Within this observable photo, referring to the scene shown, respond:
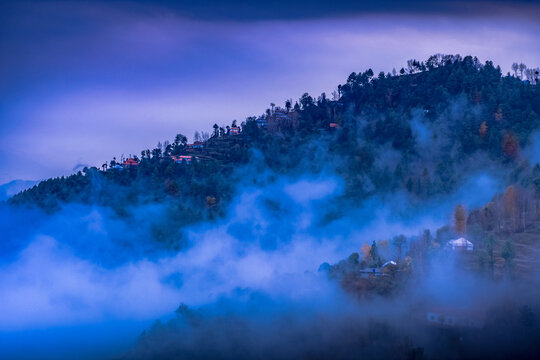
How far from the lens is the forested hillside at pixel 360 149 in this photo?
41156 mm

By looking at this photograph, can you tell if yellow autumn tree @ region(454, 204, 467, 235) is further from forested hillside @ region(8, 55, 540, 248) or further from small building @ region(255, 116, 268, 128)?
small building @ region(255, 116, 268, 128)

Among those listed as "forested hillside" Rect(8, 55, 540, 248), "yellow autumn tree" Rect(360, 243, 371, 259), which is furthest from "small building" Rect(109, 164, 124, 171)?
"yellow autumn tree" Rect(360, 243, 371, 259)

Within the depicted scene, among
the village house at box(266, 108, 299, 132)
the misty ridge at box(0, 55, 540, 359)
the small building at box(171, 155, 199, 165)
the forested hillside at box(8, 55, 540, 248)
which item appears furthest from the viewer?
the village house at box(266, 108, 299, 132)

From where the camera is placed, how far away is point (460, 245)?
30094 mm

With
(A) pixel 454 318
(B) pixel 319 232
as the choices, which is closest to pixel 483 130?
(B) pixel 319 232

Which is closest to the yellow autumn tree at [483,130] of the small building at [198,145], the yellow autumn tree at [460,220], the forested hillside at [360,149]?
the forested hillside at [360,149]

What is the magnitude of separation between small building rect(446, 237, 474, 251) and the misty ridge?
23 cm

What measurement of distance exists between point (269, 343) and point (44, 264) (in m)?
24.3

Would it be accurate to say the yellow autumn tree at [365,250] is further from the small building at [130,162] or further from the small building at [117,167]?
the small building at [117,167]

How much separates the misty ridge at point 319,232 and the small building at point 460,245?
226 millimetres

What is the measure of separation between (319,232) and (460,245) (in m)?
11.4

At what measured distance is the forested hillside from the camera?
1620 inches

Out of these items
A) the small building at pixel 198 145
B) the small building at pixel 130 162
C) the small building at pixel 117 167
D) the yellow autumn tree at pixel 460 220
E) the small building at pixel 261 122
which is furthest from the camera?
the small building at pixel 261 122

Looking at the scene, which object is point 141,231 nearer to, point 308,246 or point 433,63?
point 308,246
